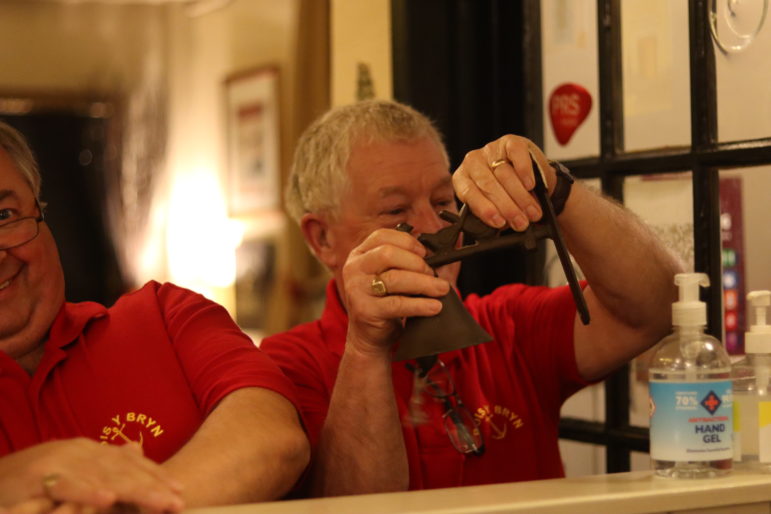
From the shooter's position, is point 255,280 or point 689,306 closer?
point 689,306

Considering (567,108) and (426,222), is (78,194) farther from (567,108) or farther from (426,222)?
(426,222)

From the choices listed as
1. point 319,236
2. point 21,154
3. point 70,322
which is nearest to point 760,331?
point 319,236

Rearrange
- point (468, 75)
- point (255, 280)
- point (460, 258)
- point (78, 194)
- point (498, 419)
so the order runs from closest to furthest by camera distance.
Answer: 1. point (460, 258)
2. point (498, 419)
3. point (468, 75)
4. point (255, 280)
5. point (78, 194)

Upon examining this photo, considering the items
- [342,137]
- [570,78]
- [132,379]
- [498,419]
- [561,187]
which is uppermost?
[570,78]

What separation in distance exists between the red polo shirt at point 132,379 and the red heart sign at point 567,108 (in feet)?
2.51

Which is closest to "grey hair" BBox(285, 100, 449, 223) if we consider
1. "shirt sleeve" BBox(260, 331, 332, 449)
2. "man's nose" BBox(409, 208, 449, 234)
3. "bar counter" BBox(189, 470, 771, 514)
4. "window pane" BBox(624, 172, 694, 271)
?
"man's nose" BBox(409, 208, 449, 234)

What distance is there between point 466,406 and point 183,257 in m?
3.92

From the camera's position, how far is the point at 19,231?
4.66 feet

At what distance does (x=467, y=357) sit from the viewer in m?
1.61

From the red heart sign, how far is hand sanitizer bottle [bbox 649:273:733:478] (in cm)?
76

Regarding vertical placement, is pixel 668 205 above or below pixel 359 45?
below

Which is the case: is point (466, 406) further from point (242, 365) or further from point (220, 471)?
point (220, 471)

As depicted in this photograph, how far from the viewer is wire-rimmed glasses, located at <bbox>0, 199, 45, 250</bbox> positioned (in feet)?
4.60

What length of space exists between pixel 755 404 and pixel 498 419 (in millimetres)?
494
